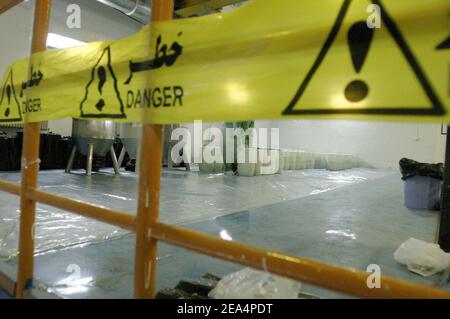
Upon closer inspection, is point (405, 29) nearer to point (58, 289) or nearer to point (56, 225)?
point (58, 289)

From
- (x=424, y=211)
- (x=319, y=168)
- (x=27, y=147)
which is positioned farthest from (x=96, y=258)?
(x=319, y=168)

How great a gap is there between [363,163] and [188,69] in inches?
596

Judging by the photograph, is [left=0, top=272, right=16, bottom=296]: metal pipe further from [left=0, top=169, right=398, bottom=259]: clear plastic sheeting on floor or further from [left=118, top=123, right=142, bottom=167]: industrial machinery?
[left=118, top=123, right=142, bottom=167]: industrial machinery

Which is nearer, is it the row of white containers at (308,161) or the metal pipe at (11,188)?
the metal pipe at (11,188)

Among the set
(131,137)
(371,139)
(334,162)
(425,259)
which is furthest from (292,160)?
(425,259)

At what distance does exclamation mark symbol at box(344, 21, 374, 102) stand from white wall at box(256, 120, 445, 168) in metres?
13.7

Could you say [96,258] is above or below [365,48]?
below

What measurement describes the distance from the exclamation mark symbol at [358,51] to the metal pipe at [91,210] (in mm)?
855

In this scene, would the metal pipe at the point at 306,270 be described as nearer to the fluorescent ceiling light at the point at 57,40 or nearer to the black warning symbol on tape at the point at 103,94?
the black warning symbol on tape at the point at 103,94

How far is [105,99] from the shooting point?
1391 millimetres

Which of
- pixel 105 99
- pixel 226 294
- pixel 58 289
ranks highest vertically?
pixel 105 99

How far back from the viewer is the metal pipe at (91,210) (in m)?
1.26

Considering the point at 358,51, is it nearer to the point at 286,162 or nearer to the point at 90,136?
the point at 90,136

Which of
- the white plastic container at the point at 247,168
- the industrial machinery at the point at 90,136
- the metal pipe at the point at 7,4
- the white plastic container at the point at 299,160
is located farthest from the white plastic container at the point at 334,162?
the metal pipe at the point at 7,4
